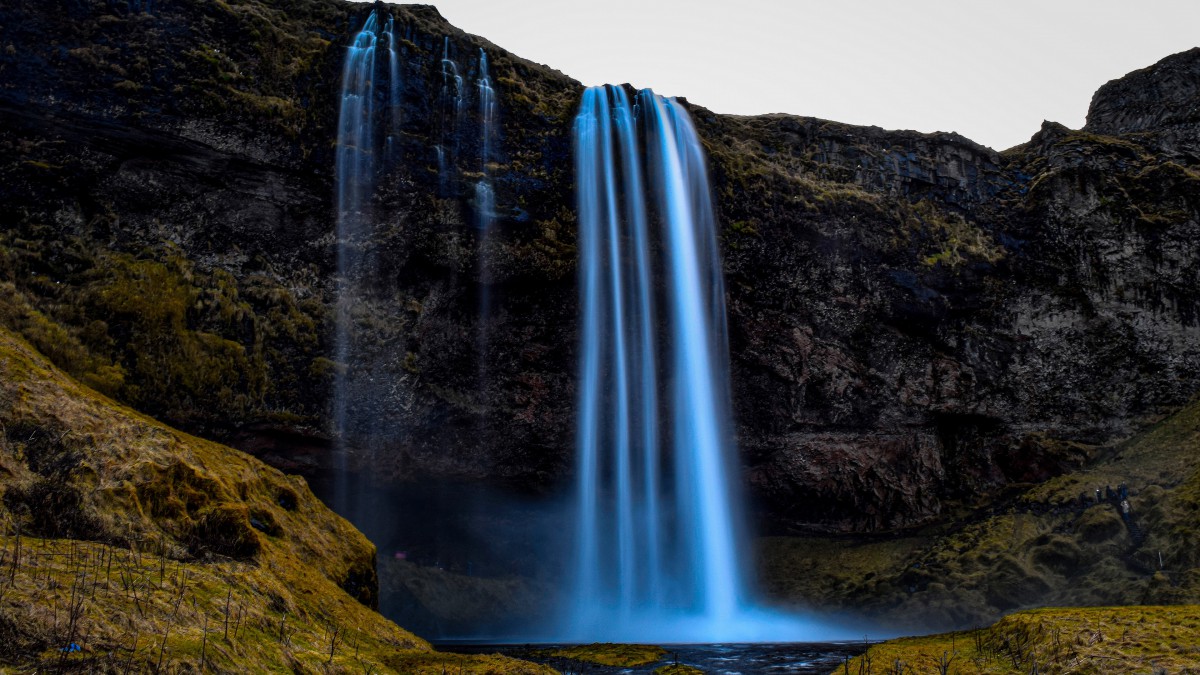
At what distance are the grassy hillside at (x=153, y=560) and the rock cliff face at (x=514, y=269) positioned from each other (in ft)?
25.4

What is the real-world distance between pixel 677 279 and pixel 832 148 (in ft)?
33.4

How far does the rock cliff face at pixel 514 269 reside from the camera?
70.2 feet

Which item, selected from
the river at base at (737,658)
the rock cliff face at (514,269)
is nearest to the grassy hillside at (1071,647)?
the river at base at (737,658)

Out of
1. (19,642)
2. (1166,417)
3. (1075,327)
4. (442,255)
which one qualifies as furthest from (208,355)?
(1166,417)

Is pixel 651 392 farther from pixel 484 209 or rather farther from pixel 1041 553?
pixel 1041 553

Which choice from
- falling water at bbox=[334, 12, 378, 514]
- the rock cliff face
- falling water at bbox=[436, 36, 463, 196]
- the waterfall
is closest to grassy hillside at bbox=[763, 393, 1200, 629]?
the rock cliff face

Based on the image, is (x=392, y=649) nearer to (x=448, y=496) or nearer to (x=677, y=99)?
(x=448, y=496)

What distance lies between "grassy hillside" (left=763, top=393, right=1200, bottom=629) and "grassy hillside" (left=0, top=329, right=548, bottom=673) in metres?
19.4

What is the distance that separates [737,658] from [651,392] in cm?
1189

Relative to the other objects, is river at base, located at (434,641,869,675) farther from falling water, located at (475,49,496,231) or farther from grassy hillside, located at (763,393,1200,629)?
falling water, located at (475,49,496,231)

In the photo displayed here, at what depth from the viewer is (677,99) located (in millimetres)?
29297

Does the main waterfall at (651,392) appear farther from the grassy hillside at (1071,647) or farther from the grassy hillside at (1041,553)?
the grassy hillside at (1071,647)

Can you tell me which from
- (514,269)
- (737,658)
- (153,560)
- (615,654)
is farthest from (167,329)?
(737,658)

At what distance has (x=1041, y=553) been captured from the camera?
25.1 m
